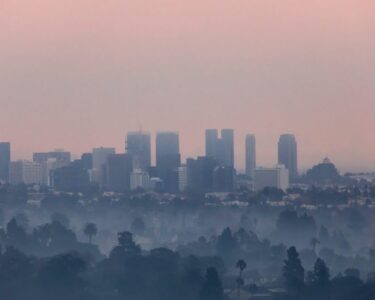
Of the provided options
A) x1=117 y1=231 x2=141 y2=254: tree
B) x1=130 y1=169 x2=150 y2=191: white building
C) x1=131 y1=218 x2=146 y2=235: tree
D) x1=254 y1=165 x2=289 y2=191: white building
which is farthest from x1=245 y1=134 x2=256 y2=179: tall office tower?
x1=117 y1=231 x2=141 y2=254: tree

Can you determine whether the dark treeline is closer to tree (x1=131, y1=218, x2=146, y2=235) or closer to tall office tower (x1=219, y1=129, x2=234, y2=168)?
tree (x1=131, y1=218, x2=146, y2=235)

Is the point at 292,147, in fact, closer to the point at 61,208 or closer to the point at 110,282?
the point at 61,208

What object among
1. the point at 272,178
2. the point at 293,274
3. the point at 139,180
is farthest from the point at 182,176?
the point at 293,274

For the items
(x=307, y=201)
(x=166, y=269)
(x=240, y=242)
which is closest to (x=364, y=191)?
(x=307, y=201)

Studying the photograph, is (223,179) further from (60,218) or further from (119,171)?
(60,218)

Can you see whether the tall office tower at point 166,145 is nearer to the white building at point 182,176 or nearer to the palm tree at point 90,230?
the white building at point 182,176
